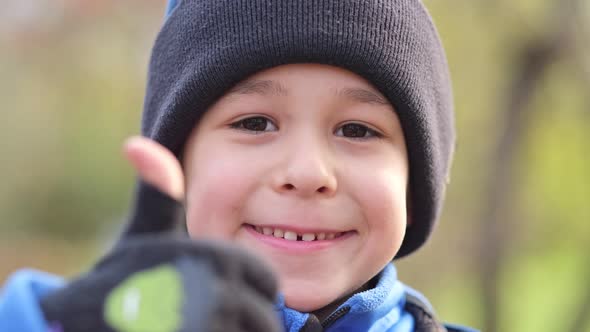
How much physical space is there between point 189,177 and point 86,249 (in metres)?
9.97

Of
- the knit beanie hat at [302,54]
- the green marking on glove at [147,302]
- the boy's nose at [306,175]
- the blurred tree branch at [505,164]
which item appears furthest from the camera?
the blurred tree branch at [505,164]

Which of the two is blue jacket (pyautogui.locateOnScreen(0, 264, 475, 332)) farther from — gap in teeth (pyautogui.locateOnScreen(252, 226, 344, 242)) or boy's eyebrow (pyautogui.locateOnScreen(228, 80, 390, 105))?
boy's eyebrow (pyautogui.locateOnScreen(228, 80, 390, 105))

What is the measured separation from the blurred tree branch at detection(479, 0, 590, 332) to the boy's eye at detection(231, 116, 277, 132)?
4134mm

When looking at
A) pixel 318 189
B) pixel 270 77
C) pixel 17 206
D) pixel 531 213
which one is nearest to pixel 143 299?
pixel 318 189

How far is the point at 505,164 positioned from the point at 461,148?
5.37 ft

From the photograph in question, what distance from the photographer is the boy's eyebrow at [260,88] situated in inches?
69.4

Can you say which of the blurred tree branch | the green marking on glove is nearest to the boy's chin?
the green marking on glove

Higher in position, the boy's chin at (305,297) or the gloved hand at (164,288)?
the gloved hand at (164,288)

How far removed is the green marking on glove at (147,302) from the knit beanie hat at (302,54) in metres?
0.82

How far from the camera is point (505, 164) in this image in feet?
18.6

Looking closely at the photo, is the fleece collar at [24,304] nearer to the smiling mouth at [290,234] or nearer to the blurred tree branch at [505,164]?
the smiling mouth at [290,234]

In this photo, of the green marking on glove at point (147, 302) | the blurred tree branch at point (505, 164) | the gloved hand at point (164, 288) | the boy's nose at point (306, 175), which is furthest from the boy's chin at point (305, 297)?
the blurred tree branch at point (505, 164)

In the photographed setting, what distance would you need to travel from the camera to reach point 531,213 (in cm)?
827

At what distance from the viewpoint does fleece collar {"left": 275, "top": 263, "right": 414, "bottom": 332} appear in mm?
1723
